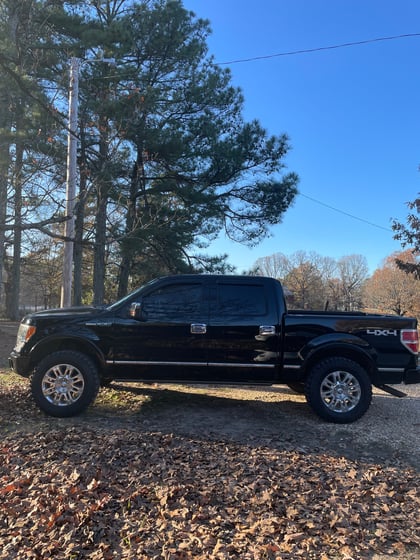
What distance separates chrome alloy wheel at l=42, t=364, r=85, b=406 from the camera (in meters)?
5.69

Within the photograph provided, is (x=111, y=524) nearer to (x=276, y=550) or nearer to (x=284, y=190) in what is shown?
(x=276, y=550)

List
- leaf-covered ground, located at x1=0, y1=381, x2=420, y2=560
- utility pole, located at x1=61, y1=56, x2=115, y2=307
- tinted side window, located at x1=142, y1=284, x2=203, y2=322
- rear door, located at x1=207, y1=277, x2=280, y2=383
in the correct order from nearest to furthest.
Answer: leaf-covered ground, located at x1=0, y1=381, x2=420, y2=560
rear door, located at x1=207, y1=277, x2=280, y2=383
tinted side window, located at x1=142, y1=284, x2=203, y2=322
utility pole, located at x1=61, y1=56, x2=115, y2=307

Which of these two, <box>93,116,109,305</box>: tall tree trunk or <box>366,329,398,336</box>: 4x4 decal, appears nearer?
<box>366,329,398,336</box>: 4x4 decal

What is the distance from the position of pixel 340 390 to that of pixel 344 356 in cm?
45

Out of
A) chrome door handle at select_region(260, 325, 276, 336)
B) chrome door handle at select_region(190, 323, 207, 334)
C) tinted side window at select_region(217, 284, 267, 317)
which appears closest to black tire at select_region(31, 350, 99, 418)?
chrome door handle at select_region(190, 323, 207, 334)

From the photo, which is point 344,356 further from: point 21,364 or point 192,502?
point 21,364

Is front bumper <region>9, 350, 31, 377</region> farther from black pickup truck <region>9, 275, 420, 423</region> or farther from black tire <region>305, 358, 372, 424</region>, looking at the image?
black tire <region>305, 358, 372, 424</region>

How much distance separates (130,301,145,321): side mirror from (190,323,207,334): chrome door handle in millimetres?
685

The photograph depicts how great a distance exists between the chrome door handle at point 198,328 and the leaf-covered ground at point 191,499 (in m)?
1.33

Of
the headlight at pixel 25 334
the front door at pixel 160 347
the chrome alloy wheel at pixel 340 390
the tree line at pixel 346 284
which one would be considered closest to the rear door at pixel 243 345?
the front door at pixel 160 347

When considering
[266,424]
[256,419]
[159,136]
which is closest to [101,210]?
[159,136]

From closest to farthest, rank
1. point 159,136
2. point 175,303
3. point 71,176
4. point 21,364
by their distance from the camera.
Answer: point 21,364 → point 175,303 → point 71,176 → point 159,136

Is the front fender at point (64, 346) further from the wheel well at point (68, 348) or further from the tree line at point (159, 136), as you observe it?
the tree line at point (159, 136)

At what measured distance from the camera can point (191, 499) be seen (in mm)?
3648
